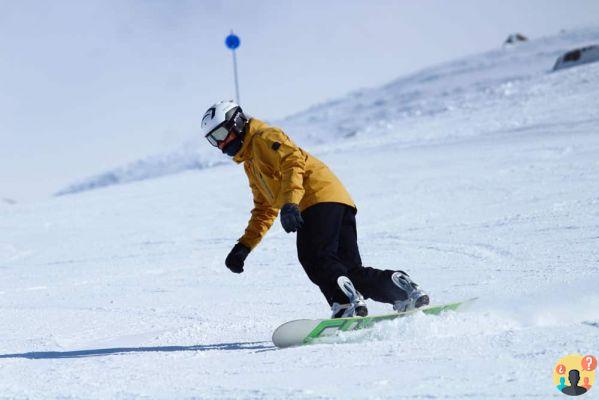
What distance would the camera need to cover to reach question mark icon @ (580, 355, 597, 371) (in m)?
2.83

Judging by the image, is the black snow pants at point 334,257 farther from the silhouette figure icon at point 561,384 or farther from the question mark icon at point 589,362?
the silhouette figure icon at point 561,384

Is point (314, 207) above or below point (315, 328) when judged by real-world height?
above

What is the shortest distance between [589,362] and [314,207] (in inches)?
69.3

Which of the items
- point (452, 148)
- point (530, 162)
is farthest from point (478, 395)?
point (452, 148)

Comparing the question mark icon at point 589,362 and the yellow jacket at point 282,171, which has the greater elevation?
the yellow jacket at point 282,171

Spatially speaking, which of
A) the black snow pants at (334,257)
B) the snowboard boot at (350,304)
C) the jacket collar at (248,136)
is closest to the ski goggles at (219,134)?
the jacket collar at (248,136)

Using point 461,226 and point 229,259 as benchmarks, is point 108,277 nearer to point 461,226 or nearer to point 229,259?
point 229,259

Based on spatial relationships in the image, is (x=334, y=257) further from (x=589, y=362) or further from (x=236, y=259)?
(x=589, y=362)

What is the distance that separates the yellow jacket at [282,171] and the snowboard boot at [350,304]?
482 mm

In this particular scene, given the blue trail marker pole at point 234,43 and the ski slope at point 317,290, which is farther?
the blue trail marker pole at point 234,43

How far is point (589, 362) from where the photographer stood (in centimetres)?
289

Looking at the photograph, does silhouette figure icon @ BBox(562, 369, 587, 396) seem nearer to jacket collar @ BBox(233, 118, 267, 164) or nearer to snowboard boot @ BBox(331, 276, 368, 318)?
snowboard boot @ BBox(331, 276, 368, 318)

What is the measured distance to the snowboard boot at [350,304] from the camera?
4.01 m

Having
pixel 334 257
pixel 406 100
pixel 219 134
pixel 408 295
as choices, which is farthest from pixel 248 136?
pixel 406 100
